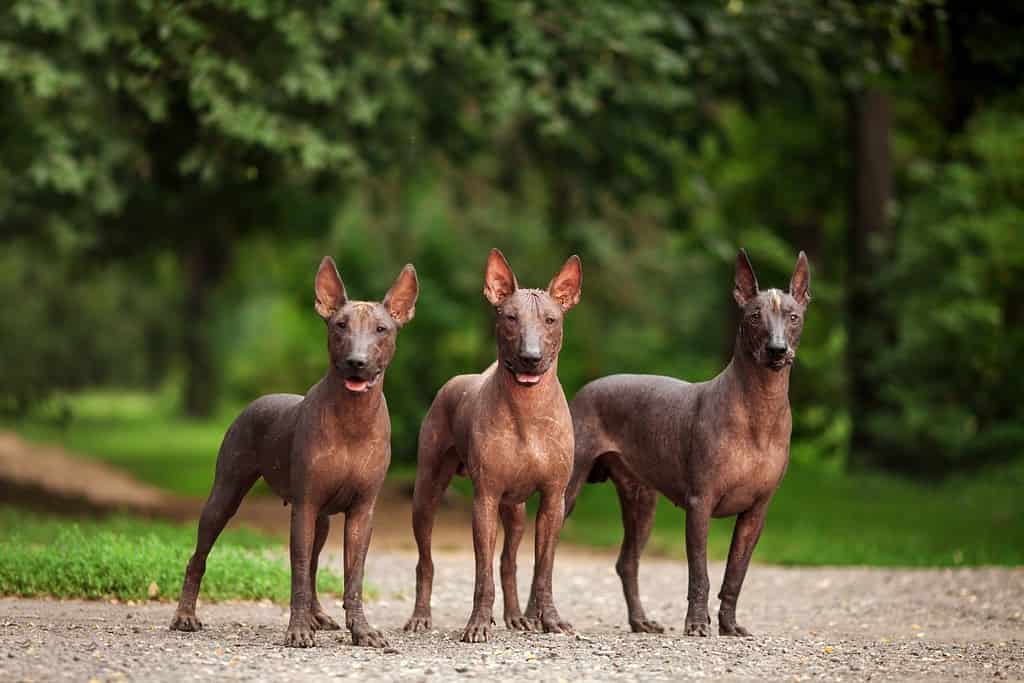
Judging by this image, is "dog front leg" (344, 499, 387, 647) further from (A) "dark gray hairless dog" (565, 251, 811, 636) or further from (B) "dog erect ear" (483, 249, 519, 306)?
(A) "dark gray hairless dog" (565, 251, 811, 636)

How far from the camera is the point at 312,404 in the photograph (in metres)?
9.60

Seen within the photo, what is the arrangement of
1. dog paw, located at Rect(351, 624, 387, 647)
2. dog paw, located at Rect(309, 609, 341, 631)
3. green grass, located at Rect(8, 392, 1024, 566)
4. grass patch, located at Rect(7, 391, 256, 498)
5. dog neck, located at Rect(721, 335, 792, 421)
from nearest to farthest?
dog paw, located at Rect(351, 624, 387, 647), dog neck, located at Rect(721, 335, 792, 421), dog paw, located at Rect(309, 609, 341, 631), green grass, located at Rect(8, 392, 1024, 566), grass patch, located at Rect(7, 391, 256, 498)

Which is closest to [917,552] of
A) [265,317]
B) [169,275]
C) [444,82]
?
[444,82]

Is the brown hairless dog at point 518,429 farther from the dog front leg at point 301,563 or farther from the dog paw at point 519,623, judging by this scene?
the dog front leg at point 301,563

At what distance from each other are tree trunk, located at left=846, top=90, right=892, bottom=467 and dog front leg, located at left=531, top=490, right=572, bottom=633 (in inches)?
661

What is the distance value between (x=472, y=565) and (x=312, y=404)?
23.7 feet

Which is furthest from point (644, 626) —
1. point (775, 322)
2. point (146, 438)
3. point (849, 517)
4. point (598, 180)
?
point (146, 438)

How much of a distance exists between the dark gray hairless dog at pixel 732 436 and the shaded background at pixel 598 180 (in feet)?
21.2

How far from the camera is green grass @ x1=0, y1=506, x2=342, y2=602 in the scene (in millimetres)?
12062

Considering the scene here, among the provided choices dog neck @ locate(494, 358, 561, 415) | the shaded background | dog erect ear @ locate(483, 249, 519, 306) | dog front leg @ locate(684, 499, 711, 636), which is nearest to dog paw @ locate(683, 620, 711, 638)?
dog front leg @ locate(684, 499, 711, 636)

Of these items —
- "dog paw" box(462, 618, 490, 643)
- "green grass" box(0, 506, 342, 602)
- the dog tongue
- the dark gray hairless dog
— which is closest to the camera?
the dog tongue

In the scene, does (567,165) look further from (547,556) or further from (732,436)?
(547,556)

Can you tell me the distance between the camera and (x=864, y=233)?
2673cm

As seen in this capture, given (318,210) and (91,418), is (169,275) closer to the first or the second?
(91,418)
